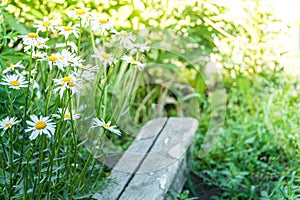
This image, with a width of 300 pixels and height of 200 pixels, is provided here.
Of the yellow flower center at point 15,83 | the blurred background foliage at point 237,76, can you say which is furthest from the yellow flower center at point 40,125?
the blurred background foliage at point 237,76

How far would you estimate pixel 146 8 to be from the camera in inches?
128

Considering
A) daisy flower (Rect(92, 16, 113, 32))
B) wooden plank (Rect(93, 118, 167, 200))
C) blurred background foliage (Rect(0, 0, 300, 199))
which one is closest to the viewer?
daisy flower (Rect(92, 16, 113, 32))

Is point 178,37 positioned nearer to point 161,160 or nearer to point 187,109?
point 187,109

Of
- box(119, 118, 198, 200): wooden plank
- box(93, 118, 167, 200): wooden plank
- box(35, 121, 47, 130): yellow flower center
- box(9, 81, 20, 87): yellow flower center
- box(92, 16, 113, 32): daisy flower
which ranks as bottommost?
box(93, 118, 167, 200): wooden plank

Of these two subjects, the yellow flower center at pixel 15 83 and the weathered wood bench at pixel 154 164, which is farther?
the weathered wood bench at pixel 154 164

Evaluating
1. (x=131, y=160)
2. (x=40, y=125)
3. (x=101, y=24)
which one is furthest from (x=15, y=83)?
(x=131, y=160)

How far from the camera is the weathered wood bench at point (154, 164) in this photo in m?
2.28

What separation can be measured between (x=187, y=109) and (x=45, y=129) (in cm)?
199

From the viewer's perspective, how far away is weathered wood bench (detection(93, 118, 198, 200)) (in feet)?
7.47

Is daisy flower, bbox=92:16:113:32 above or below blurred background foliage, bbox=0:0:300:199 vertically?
above

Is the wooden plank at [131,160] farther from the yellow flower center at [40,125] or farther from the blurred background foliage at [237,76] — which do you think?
the yellow flower center at [40,125]

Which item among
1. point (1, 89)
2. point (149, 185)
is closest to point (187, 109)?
point (149, 185)

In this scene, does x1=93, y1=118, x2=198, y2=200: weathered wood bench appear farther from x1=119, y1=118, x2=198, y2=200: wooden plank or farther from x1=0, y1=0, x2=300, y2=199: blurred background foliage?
x1=0, y1=0, x2=300, y2=199: blurred background foliage

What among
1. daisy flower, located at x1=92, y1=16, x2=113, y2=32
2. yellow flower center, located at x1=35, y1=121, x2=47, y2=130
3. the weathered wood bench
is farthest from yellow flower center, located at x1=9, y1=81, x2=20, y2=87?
the weathered wood bench
